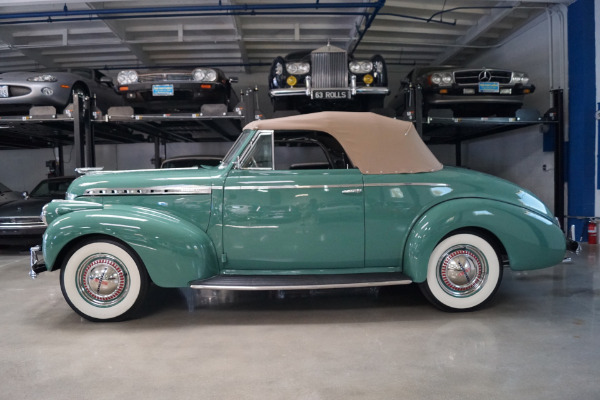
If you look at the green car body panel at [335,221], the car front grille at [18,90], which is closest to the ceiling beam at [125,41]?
the car front grille at [18,90]

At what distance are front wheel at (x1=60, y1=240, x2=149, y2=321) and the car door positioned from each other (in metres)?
0.78

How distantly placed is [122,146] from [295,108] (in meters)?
7.19

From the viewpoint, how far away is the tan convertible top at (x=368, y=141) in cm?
351

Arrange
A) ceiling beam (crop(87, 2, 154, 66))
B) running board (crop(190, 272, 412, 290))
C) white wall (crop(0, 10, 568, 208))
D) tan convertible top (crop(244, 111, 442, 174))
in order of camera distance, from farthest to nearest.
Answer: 1. white wall (crop(0, 10, 568, 208))
2. ceiling beam (crop(87, 2, 154, 66))
3. tan convertible top (crop(244, 111, 442, 174))
4. running board (crop(190, 272, 412, 290))

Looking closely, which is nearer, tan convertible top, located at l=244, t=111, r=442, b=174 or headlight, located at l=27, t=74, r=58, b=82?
tan convertible top, located at l=244, t=111, r=442, b=174

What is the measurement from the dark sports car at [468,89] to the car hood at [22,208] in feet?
20.8

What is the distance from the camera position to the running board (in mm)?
3156

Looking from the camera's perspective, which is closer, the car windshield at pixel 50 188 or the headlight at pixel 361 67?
→ the headlight at pixel 361 67

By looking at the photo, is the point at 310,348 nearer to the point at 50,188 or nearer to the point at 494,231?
the point at 494,231

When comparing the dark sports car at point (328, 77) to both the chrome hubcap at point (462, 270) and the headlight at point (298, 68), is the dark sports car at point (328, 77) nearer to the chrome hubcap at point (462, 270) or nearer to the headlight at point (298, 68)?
the headlight at point (298, 68)

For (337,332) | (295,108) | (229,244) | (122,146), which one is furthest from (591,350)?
(122,146)

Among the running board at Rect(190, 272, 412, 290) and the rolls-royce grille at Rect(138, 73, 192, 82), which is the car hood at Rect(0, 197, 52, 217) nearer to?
the rolls-royce grille at Rect(138, 73, 192, 82)

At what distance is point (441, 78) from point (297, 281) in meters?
5.04

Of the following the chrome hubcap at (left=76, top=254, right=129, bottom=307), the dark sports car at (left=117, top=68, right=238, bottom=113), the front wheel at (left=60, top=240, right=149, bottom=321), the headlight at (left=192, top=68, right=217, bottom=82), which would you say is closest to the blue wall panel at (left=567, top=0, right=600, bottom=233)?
the dark sports car at (left=117, top=68, right=238, bottom=113)
